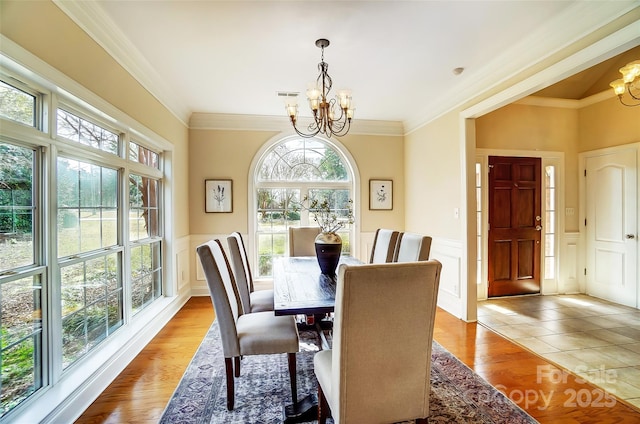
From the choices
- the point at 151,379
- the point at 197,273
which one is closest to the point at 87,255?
the point at 151,379

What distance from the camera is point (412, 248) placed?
237 cm

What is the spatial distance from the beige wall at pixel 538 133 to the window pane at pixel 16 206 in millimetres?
4413

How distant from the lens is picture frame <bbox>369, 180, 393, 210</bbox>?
4.58 meters

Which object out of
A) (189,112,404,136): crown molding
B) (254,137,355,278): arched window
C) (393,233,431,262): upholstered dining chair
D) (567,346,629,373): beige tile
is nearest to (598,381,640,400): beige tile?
(567,346,629,373): beige tile

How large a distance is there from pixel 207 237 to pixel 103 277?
6.50 ft

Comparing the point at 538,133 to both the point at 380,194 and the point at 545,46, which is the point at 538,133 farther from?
the point at 380,194

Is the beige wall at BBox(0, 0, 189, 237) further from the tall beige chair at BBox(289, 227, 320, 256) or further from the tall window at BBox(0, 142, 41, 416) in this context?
the tall beige chair at BBox(289, 227, 320, 256)

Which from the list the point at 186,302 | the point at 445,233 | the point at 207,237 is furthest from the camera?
the point at 207,237

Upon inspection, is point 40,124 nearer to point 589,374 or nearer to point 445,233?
point 445,233

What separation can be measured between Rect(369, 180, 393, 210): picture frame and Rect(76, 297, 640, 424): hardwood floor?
206 cm

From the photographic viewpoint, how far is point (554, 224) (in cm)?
413

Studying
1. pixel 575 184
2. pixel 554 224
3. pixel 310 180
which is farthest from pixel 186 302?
pixel 575 184

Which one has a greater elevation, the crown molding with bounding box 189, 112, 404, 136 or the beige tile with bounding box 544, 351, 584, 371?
the crown molding with bounding box 189, 112, 404, 136

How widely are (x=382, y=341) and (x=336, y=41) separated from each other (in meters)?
2.24
